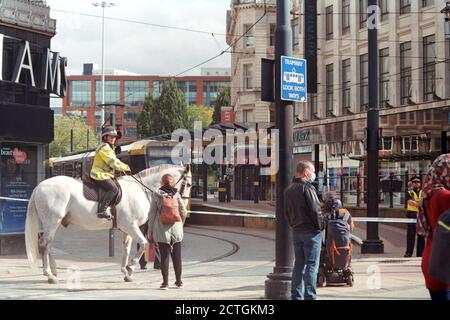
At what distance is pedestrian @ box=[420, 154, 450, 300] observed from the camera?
18.7ft

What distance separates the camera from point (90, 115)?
333 feet

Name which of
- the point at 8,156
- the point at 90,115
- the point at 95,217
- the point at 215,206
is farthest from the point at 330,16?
the point at 90,115

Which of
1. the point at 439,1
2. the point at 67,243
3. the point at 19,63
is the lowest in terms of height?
the point at 67,243

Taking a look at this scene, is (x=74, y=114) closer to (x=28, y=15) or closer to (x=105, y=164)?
(x=28, y=15)

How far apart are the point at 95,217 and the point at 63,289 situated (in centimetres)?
159

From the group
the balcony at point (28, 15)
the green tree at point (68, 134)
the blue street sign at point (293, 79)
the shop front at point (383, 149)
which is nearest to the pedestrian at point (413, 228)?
the blue street sign at point (293, 79)

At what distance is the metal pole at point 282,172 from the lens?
9.95 meters

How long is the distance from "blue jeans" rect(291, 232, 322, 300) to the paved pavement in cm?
90

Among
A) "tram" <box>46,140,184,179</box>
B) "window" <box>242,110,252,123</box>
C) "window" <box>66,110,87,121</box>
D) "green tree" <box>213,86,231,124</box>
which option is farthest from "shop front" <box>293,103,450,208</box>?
"window" <box>66,110,87,121</box>

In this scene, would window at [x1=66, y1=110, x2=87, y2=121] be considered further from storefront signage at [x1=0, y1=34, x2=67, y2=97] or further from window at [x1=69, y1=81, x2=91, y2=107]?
storefront signage at [x1=0, y1=34, x2=67, y2=97]

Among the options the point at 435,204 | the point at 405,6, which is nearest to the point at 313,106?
the point at 405,6

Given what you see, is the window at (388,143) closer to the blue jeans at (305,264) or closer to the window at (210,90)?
the blue jeans at (305,264)
